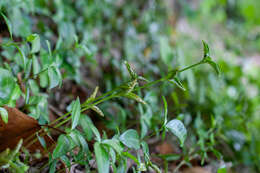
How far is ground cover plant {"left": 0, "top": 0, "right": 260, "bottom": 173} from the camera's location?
28.9 inches

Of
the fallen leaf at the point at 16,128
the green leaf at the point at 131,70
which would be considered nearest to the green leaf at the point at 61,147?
the fallen leaf at the point at 16,128

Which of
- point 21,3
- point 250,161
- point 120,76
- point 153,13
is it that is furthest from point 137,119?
point 153,13

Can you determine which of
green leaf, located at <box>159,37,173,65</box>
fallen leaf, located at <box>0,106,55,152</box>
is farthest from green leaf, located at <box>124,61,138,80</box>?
green leaf, located at <box>159,37,173,65</box>

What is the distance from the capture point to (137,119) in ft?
4.28

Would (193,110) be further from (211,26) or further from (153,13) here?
(211,26)

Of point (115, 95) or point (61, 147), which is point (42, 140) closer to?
point (61, 147)

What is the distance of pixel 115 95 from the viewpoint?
759mm

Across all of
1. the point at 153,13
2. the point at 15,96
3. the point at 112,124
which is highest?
the point at 153,13

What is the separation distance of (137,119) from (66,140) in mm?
639

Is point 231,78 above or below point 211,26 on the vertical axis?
below

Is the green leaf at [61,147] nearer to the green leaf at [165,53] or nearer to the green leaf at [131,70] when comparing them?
the green leaf at [131,70]

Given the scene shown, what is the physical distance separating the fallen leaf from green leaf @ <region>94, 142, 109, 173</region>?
25 centimetres

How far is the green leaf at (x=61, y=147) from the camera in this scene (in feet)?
2.23

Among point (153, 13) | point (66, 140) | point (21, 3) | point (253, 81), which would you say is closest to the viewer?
point (66, 140)
